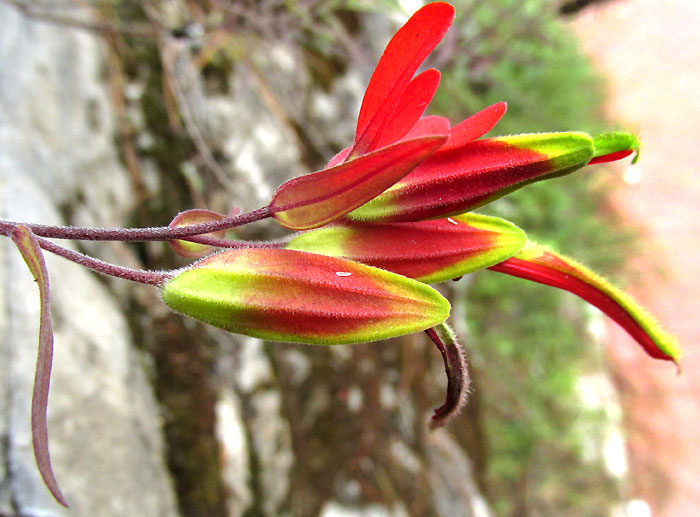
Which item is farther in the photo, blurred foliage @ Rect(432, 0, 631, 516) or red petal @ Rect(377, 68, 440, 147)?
blurred foliage @ Rect(432, 0, 631, 516)

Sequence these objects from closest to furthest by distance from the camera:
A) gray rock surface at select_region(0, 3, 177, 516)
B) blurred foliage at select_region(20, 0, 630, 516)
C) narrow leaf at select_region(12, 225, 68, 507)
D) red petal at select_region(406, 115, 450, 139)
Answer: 1. narrow leaf at select_region(12, 225, 68, 507)
2. red petal at select_region(406, 115, 450, 139)
3. gray rock surface at select_region(0, 3, 177, 516)
4. blurred foliage at select_region(20, 0, 630, 516)

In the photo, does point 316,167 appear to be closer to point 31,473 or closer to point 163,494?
point 163,494

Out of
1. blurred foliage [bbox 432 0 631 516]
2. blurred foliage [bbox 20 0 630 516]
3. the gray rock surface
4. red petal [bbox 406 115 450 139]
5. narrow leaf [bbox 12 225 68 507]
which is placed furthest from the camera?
blurred foliage [bbox 432 0 631 516]

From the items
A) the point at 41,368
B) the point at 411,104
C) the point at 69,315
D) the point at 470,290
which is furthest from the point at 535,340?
the point at 41,368

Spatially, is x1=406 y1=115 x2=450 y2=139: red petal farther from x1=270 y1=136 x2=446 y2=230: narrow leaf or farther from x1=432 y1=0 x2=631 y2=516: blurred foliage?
x1=432 y1=0 x2=631 y2=516: blurred foliage

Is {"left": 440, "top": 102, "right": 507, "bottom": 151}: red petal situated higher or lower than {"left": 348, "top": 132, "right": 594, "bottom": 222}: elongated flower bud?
higher

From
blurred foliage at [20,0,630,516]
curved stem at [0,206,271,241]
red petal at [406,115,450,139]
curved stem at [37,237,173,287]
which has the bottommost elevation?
curved stem at [37,237,173,287]

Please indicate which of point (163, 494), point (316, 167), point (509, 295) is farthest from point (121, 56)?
point (509, 295)

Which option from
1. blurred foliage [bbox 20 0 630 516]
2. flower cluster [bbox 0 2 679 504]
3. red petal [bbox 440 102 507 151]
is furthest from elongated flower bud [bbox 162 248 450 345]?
blurred foliage [bbox 20 0 630 516]
